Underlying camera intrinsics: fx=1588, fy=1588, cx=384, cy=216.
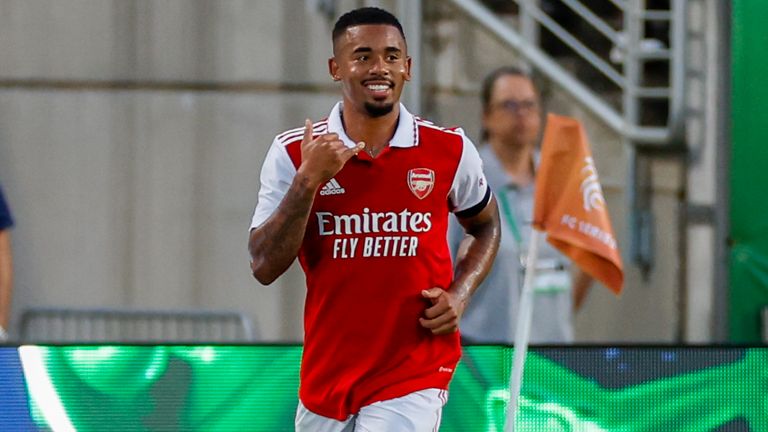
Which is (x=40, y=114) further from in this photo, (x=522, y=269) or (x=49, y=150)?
(x=522, y=269)

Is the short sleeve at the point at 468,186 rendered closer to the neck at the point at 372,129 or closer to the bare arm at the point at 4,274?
the neck at the point at 372,129

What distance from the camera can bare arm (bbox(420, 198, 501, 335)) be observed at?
4.71 m

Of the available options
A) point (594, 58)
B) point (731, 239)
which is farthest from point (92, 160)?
point (731, 239)

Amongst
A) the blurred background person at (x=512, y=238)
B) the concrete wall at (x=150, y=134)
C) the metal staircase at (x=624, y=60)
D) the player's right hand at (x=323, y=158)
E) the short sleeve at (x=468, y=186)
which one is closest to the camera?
the player's right hand at (x=323, y=158)

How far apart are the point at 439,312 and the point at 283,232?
55 centimetres

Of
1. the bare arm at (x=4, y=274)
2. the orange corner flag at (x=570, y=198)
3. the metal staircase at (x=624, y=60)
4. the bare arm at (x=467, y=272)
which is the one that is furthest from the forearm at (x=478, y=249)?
the metal staircase at (x=624, y=60)

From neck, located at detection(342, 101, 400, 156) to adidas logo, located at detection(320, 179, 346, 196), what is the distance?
5.5 inches

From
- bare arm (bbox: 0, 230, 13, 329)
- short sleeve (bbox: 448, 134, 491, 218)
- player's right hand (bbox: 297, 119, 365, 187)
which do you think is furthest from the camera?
bare arm (bbox: 0, 230, 13, 329)

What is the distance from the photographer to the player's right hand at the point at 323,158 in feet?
14.5

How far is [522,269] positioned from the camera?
6961 mm

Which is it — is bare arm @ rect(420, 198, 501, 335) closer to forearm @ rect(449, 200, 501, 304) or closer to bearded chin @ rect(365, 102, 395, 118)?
forearm @ rect(449, 200, 501, 304)

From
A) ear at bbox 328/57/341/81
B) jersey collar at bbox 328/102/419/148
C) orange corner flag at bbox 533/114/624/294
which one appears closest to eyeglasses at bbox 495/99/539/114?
orange corner flag at bbox 533/114/624/294

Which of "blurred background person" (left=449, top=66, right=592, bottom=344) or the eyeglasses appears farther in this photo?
the eyeglasses

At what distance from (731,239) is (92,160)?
13.1 ft
